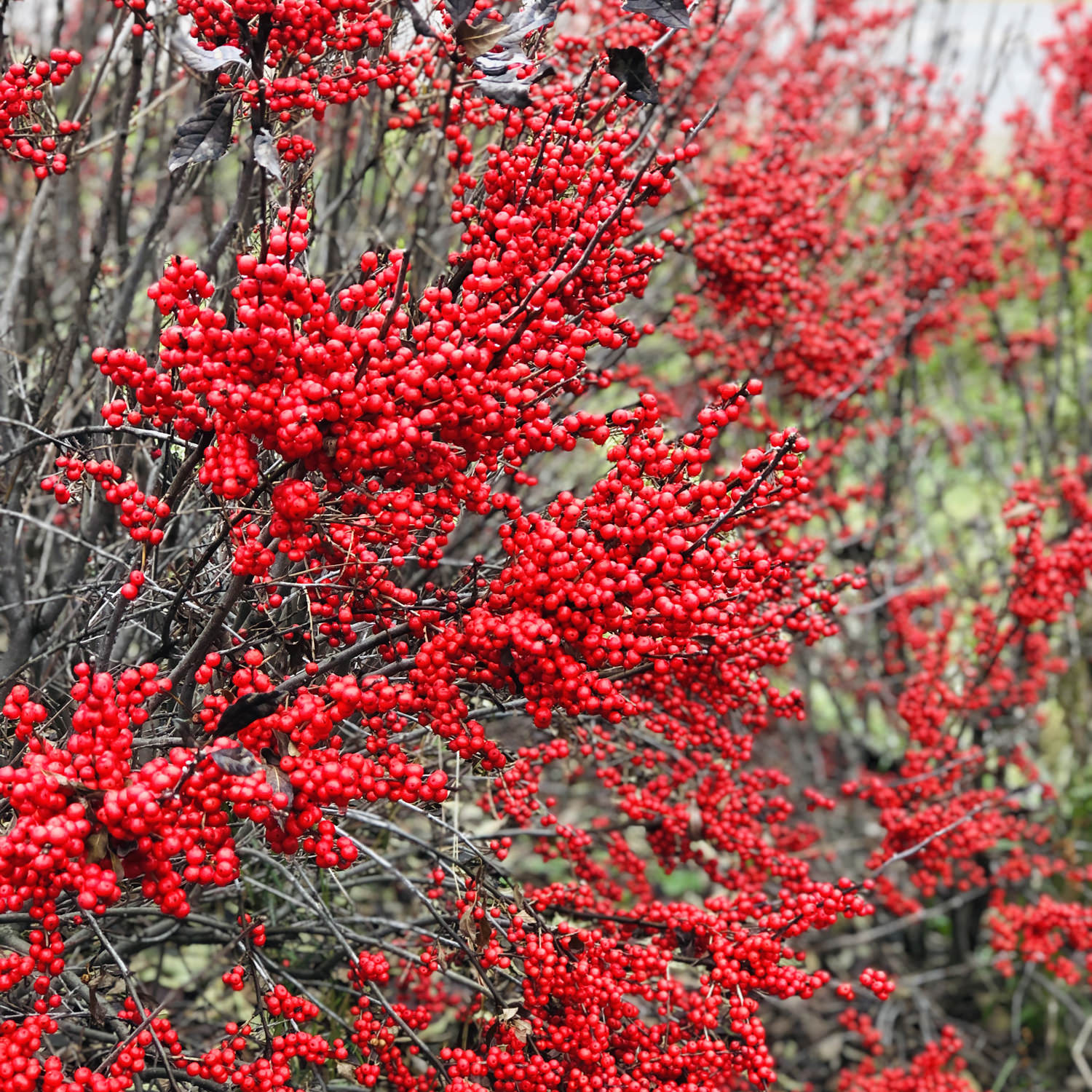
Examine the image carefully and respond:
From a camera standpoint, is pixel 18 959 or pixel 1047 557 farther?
pixel 1047 557

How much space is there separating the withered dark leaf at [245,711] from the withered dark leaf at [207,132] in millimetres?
1224

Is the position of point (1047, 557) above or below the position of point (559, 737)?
above

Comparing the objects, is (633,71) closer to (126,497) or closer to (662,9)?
(662,9)

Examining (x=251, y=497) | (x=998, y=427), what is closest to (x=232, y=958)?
(x=251, y=497)

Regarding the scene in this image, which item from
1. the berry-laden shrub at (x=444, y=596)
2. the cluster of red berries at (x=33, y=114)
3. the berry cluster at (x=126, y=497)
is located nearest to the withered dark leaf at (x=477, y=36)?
the berry-laden shrub at (x=444, y=596)

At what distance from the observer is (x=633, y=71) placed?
6.72ft

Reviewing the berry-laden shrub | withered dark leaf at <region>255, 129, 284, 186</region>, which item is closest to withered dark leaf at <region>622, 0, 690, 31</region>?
the berry-laden shrub

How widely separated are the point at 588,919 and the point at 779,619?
1155 millimetres

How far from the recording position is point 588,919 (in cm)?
299

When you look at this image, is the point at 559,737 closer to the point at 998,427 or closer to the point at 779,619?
the point at 779,619

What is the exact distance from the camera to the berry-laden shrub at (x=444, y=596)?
5.68 ft

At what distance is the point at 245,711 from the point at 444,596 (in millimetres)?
513

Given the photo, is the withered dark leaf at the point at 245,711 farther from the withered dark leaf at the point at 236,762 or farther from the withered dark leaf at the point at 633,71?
the withered dark leaf at the point at 633,71

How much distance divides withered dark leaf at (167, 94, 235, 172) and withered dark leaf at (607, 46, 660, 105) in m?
0.87
